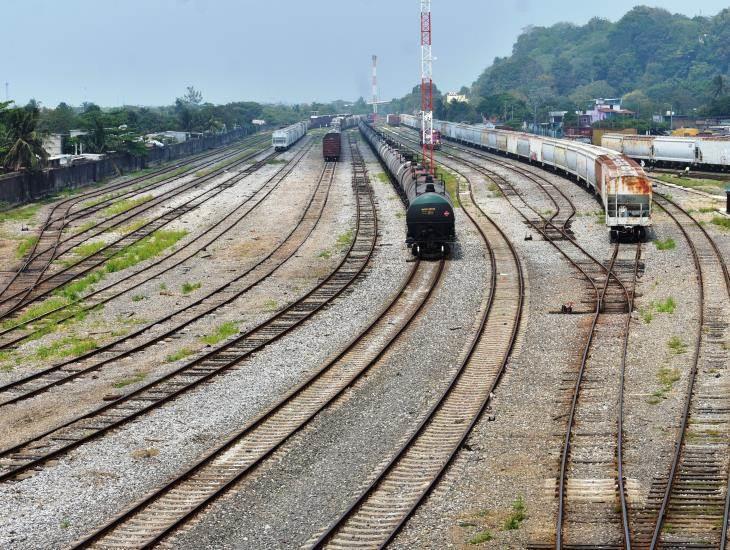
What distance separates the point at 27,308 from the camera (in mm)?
31516

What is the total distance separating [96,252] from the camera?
136 feet

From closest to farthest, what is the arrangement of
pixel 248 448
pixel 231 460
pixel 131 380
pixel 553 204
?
pixel 231 460
pixel 248 448
pixel 131 380
pixel 553 204

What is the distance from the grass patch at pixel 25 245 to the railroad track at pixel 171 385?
15163 millimetres

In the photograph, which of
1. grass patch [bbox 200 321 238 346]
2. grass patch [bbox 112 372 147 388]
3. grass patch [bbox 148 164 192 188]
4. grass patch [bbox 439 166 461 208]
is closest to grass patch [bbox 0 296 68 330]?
grass patch [bbox 200 321 238 346]

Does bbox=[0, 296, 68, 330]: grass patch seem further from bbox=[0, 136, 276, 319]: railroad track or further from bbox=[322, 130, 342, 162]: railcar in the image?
bbox=[322, 130, 342, 162]: railcar

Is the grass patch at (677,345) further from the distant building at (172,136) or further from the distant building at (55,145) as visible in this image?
the distant building at (172,136)

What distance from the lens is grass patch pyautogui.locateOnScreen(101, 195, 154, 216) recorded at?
55.0 meters

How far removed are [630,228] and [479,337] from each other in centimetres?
1635

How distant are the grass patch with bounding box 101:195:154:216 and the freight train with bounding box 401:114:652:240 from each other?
25.9 meters

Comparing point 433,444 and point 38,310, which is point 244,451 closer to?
point 433,444

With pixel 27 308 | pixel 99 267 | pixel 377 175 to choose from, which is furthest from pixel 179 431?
pixel 377 175

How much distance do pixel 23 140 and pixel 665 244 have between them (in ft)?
137

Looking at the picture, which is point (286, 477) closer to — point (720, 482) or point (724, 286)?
point (720, 482)

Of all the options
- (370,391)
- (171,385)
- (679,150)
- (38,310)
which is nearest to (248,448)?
(370,391)
